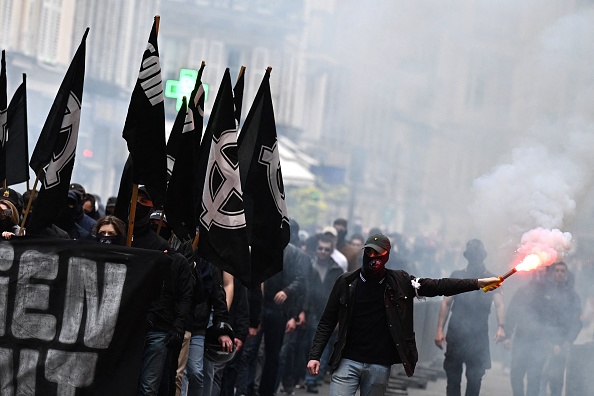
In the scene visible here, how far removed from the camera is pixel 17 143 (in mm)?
10797

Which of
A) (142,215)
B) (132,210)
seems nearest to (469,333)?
(142,215)

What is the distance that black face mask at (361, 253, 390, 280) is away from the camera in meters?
8.74

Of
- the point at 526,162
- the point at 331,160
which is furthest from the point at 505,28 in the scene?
the point at 331,160

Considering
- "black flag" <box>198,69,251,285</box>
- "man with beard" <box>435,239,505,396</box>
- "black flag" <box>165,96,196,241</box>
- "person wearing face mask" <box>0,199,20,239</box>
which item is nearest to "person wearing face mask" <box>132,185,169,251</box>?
"black flag" <box>165,96,196,241</box>

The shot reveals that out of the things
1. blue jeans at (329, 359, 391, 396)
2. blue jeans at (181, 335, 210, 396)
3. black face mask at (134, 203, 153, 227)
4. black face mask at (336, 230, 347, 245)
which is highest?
black face mask at (134, 203, 153, 227)

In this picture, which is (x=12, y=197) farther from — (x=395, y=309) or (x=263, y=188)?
(x=395, y=309)

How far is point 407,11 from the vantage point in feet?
80.8

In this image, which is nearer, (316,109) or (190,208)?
(190,208)

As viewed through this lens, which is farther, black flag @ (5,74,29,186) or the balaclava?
black flag @ (5,74,29,186)

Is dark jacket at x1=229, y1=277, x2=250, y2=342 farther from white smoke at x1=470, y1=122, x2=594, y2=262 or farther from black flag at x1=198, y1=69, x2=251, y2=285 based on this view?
white smoke at x1=470, y1=122, x2=594, y2=262

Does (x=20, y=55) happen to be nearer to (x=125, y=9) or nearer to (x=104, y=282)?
(x=125, y=9)

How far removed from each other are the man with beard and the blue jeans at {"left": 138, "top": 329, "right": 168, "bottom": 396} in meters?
4.84

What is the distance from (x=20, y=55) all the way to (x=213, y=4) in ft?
31.2

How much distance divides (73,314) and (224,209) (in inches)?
45.1
